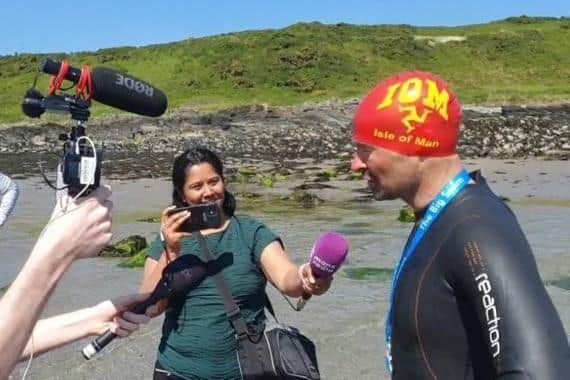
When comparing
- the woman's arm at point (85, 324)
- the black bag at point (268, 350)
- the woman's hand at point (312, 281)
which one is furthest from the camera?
the black bag at point (268, 350)

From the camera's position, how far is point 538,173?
25484 mm

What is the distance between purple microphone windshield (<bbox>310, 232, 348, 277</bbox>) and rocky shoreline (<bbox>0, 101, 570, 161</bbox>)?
30.7 metres

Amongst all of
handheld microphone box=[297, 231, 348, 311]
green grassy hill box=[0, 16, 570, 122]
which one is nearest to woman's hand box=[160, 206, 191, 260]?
handheld microphone box=[297, 231, 348, 311]

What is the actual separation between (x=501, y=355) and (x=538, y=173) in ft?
78.6

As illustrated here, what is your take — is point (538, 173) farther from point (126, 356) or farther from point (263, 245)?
point (263, 245)

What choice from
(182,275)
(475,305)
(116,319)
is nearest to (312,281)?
(182,275)

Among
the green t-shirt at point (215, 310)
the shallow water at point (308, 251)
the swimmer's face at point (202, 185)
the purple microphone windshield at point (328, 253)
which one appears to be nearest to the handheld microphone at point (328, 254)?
the purple microphone windshield at point (328, 253)

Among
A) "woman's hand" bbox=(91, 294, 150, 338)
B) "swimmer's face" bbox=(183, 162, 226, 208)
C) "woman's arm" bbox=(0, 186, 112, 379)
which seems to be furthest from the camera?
"swimmer's face" bbox=(183, 162, 226, 208)

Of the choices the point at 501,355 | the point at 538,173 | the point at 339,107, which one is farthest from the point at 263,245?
the point at 339,107

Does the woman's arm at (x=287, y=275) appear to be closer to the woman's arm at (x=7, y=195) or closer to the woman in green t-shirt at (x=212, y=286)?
the woman in green t-shirt at (x=212, y=286)

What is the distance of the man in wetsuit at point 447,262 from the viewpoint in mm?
2477

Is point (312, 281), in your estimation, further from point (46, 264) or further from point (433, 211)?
point (46, 264)

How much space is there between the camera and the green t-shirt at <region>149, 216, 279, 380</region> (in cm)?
449

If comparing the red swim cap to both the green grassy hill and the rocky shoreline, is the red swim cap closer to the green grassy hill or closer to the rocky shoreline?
the rocky shoreline
